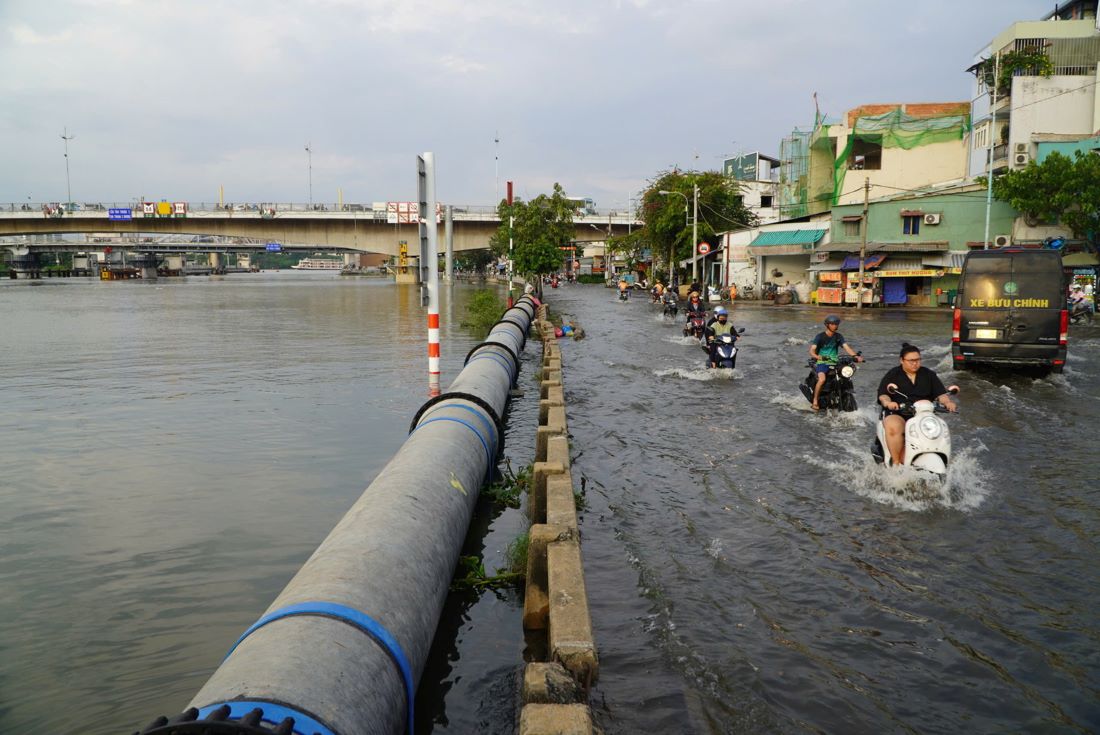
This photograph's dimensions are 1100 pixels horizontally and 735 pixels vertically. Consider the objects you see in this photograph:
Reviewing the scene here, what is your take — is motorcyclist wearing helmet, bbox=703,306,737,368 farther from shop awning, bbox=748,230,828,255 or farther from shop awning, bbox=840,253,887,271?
shop awning, bbox=748,230,828,255

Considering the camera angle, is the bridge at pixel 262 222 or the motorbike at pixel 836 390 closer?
the motorbike at pixel 836 390

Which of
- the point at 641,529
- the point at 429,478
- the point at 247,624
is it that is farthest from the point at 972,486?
the point at 247,624

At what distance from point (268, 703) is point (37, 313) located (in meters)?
45.0

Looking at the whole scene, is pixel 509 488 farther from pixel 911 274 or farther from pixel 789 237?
pixel 789 237

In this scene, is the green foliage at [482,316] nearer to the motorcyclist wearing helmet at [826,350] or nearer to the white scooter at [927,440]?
the motorcyclist wearing helmet at [826,350]

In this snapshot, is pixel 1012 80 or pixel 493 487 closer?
pixel 493 487

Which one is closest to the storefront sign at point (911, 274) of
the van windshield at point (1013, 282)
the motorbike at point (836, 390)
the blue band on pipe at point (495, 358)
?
the van windshield at point (1013, 282)

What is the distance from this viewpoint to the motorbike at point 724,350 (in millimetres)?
16422

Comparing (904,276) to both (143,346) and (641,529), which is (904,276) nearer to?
(143,346)

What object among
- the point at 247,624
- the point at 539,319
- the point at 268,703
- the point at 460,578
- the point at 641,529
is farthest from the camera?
the point at 539,319

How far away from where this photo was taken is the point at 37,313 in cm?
4041

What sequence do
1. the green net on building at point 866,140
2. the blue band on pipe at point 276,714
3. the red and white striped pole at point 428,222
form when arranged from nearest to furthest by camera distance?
the blue band on pipe at point 276,714, the red and white striped pole at point 428,222, the green net on building at point 866,140

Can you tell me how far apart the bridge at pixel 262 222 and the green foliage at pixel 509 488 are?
54.1 meters

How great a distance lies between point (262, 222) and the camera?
216 feet
